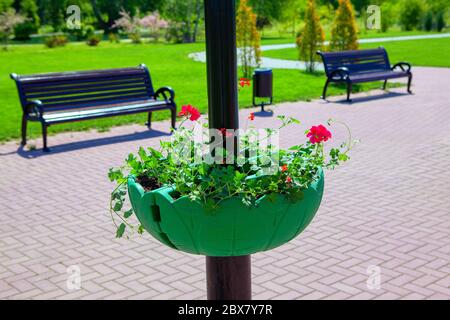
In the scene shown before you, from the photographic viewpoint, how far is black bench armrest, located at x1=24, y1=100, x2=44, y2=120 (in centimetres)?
894

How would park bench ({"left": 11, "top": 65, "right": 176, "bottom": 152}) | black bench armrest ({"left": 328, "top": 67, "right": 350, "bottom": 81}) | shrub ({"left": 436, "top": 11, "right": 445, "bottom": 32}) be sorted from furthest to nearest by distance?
shrub ({"left": 436, "top": 11, "right": 445, "bottom": 32}) → black bench armrest ({"left": 328, "top": 67, "right": 350, "bottom": 81}) → park bench ({"left": 11, "top": 65, "right": 176, "bottom": 152})

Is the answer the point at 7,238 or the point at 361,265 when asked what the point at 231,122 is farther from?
the point at 7,238

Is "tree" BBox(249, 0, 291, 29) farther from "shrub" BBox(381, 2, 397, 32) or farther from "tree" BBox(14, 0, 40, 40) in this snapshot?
"tree" BBox(14, 0, 40, 40)

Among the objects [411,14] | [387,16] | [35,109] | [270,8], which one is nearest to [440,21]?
[411,14]

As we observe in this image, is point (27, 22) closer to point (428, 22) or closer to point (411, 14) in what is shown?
point (411, 14)

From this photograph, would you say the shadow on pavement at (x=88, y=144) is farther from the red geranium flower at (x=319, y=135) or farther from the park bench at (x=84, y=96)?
the red geranium flower at (x=319, y=135)

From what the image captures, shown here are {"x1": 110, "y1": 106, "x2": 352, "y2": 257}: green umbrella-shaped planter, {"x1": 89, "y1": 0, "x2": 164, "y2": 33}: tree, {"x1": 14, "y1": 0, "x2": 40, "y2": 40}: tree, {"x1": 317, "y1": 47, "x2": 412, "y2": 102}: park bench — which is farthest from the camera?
{"x1": 89, "y1": 0, "x2": 164, "y2": 33}: tree

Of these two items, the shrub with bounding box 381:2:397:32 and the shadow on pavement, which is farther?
the shrub with bounding box 381:2:397:32

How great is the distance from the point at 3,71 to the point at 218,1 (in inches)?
788

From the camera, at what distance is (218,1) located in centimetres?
265

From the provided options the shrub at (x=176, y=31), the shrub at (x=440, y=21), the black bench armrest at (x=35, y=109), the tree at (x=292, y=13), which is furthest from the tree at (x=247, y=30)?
the shrub at (x=440, y=21)

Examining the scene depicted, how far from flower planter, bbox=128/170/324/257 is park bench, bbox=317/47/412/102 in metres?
10.2

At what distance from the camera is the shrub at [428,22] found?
45.5 meters

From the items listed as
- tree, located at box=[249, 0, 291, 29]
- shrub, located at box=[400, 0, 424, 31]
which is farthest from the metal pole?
shrub, located at box=[400, 0, 424, 31]
